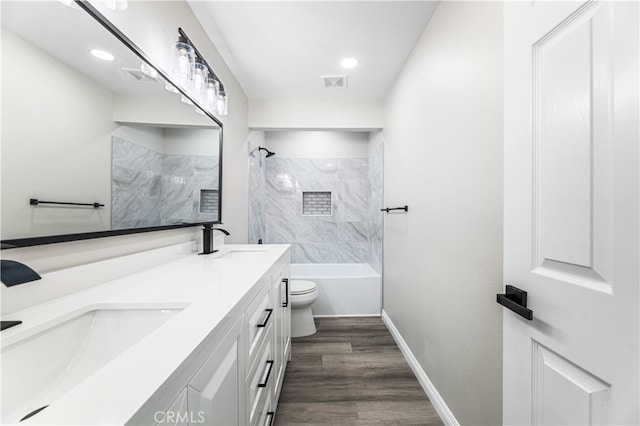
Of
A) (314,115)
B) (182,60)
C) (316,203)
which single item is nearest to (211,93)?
(182,60)

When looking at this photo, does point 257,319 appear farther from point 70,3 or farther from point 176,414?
point 70,3

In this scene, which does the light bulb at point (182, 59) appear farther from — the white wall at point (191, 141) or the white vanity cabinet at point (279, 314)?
the white vanity cabinet at point (279, 314)

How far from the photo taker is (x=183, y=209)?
1420 millimetres

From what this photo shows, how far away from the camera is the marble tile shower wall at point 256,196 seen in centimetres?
276

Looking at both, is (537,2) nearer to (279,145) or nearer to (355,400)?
(355,400)

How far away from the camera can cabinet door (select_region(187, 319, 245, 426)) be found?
0.53 m

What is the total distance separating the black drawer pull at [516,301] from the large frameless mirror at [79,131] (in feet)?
4.41

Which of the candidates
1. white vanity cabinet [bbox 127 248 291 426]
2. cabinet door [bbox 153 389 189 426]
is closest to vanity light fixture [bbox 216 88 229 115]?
white vanity cabinet [bbox 127 248 291 426]

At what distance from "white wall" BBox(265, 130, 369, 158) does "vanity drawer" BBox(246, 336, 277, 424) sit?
9.47 ft

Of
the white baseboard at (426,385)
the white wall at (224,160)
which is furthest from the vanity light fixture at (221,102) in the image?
the white baseboard at (426,385)

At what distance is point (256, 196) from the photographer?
120 inches

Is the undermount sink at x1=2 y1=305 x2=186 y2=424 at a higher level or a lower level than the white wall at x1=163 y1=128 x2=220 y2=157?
lower

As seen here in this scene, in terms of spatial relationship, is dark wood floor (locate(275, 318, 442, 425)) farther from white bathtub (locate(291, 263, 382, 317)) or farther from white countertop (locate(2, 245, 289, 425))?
white countertop (locate(2, 245, 289, 425))

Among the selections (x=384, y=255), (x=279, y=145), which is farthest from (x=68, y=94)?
(x=279, y=145)
